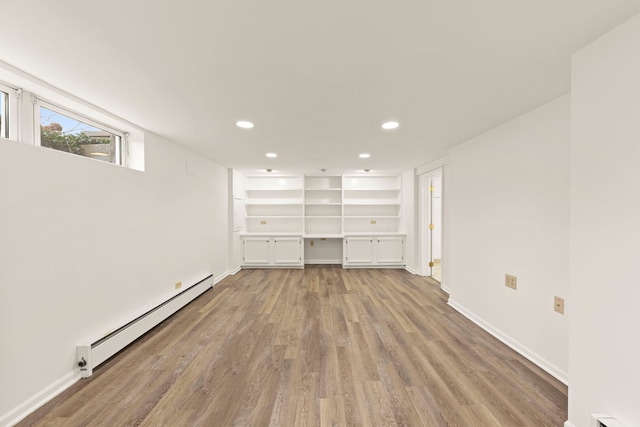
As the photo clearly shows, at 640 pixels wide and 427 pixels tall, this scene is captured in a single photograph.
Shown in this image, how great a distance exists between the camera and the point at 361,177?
636cm

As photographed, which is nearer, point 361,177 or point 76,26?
point 76,26

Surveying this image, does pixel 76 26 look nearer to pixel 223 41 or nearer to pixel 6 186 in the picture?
pixel 223 41

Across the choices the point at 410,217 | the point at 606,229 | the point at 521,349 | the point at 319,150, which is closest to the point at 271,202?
the point at 319,150

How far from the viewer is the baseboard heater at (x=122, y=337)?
200 cm

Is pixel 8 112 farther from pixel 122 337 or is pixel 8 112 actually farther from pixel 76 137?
pixel 122 337

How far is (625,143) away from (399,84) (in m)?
1.24

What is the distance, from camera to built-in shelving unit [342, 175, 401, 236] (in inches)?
250

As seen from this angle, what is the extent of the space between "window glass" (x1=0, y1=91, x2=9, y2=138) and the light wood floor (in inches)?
74.5

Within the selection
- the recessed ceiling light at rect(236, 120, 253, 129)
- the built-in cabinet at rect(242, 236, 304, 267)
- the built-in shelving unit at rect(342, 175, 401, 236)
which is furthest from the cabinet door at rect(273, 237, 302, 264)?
the recessed ceiling light at rect(236, 120, 253, 129)

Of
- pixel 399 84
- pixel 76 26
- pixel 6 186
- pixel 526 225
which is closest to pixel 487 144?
pixel 526 225

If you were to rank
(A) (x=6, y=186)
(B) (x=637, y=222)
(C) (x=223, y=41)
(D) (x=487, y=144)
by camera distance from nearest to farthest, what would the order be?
1. (B) (x=637, y=222)
2. (C) (x=223, y=41)
3. (A) (x=6, y=186)
4. (D) (x=487, y=144)

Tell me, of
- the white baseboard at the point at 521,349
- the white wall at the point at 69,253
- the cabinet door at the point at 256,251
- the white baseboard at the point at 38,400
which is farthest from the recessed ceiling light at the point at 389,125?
the cabinet door at the point at 256,251

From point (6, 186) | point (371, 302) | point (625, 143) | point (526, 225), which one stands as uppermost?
→ point (625, 143)

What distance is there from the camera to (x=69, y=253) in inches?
77.3
